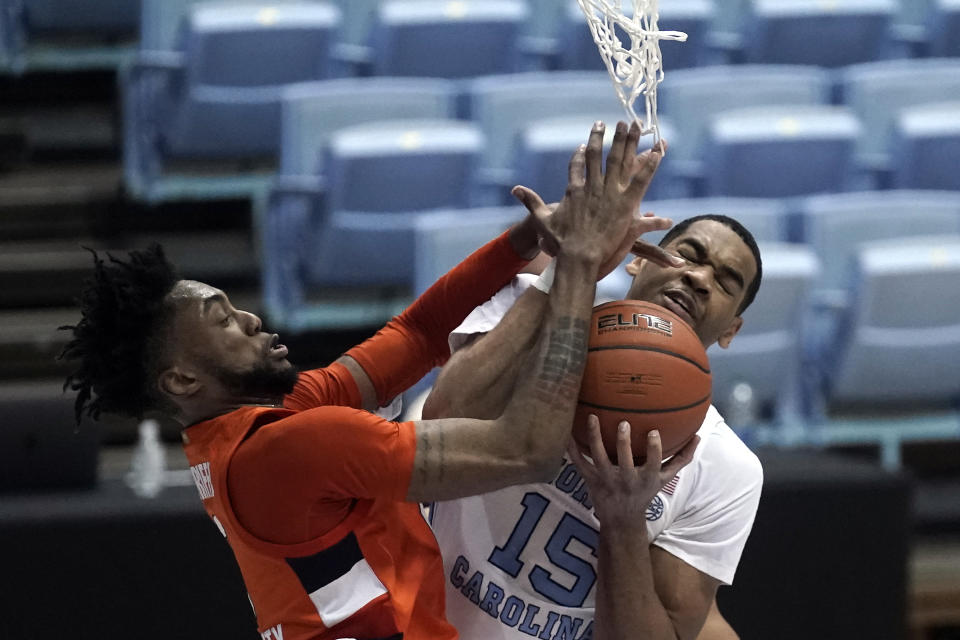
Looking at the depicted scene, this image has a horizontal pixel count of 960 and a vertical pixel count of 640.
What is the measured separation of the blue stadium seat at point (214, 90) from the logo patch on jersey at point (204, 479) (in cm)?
336

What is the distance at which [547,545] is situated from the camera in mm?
2611

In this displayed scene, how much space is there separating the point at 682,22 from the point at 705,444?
3.81 meters

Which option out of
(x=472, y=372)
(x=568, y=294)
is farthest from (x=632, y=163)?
(x=472, y=372)

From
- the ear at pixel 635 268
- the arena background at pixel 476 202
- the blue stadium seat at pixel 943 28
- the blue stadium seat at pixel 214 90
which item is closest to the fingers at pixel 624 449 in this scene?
the ear at pixel 635 268

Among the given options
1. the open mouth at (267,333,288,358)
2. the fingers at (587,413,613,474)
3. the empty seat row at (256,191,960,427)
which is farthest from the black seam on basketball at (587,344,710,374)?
the empty seat row at (256,191,960,427)

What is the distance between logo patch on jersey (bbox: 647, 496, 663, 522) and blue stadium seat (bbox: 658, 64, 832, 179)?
323 centimetres

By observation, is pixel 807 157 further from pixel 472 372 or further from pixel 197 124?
pixel 472 372

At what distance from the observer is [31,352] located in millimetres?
5172

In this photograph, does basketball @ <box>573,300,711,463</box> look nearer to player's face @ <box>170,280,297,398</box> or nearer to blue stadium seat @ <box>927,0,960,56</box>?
player's face @ <box>170,280,297,398</box>

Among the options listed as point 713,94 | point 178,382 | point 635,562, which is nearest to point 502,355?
point 635,562

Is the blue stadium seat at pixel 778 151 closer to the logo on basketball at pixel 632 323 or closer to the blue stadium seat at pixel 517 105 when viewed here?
the blue stadium seat at pixel 517 105

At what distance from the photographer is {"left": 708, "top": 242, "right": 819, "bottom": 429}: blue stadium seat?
15.3 feet

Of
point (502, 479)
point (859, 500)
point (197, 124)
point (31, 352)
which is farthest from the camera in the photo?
point (197, 124)

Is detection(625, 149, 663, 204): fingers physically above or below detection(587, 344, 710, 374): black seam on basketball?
above
